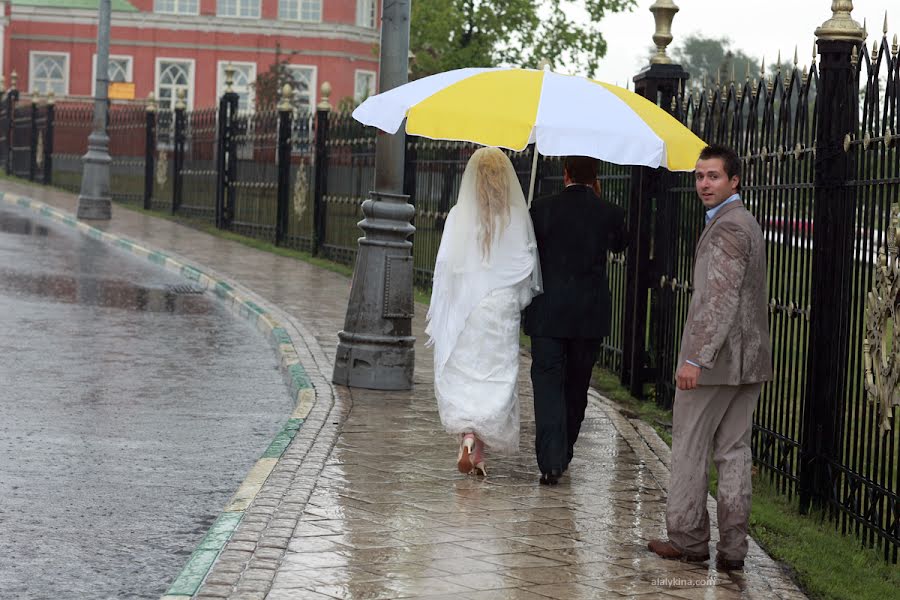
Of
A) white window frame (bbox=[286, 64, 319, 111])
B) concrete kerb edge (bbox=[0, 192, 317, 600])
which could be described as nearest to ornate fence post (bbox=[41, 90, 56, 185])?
concrete kerb edge (bbox=[0, 192, 317, 600])

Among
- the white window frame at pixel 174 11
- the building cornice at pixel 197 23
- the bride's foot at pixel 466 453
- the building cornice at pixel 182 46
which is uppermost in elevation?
the white window frame at pixel 174 11

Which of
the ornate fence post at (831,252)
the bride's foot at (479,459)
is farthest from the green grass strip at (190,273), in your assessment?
the ornate fence post at (831,252)

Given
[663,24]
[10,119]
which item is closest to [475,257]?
[663,24]

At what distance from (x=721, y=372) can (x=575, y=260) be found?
5.60ft

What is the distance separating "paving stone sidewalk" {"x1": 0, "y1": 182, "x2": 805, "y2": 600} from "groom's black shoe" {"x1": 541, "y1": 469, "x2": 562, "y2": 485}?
4cm

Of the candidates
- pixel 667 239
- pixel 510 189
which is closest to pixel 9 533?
pixel 510 189

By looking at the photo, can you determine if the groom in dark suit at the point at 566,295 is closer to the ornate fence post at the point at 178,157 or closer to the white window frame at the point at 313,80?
the ornate fence post at the point at 178,157

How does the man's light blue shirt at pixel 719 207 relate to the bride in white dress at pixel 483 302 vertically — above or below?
above

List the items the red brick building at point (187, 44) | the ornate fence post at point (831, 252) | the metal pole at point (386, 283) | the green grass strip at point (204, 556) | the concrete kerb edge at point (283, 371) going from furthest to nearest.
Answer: the red brick building at point (187, 44)
the metal pole at point (386, 283)
the ornate fence post at point (831, 252)
the concrete kerb edge at point (283, 371)
the green grass strip at point (204, 556)

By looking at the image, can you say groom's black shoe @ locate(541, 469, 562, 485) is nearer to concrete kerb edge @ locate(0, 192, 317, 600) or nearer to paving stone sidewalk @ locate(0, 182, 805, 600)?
paving stone sidewalk @ locate(0, 182, 805, 600)

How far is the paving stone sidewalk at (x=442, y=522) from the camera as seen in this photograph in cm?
544

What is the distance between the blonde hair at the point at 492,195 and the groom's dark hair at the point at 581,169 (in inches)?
12.9

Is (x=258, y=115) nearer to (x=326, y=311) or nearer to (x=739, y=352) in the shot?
(x=326, y=311)

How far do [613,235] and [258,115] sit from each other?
1547cm
